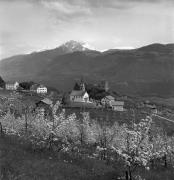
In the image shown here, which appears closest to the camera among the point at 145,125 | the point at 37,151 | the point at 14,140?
the point at 145,125

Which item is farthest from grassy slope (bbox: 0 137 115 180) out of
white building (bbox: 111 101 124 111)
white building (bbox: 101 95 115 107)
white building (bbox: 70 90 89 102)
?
white building (bbox: 70 90 89 102)

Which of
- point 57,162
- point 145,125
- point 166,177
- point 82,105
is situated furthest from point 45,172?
point 82,105

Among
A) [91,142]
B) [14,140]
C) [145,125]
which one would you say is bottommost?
[91,142]

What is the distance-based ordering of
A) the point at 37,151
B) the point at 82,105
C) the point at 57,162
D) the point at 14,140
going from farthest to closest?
the point at 82,105 < the point at 14,140 < the point at 37,151 < the point at 57,162

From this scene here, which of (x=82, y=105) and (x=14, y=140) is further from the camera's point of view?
(x=82, y=105)

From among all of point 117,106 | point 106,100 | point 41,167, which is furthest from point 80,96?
point 41,167

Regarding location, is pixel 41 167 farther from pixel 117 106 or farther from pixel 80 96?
pixel 80 96

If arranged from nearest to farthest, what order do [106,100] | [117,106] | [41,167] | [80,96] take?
[41,167]
[117,106]
[106,100]
[80,96]

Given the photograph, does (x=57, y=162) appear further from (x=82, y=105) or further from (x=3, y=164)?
(x=82, y=105)
